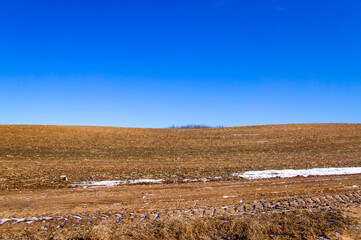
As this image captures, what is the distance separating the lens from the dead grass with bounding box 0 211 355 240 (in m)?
5.28

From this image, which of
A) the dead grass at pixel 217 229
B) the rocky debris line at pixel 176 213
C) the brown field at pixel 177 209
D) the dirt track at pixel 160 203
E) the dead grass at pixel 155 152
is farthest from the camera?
the dead grass at pixel 155 152

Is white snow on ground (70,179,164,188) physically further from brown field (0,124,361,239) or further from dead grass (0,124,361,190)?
dead grass (0,124,361,190)

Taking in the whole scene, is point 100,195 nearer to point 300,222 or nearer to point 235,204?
point 235,204

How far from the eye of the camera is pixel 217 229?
18.3 feet

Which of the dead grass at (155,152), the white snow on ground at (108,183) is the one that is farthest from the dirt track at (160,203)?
the dead grass at (155,152)

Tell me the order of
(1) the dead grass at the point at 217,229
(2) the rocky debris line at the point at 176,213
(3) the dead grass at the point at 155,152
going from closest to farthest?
(1) the dead grass at the point at 217,229
(2) the rocky debris line at the point at 176,213
(3) the dead grass at the point at 155,152

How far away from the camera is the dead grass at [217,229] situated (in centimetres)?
528

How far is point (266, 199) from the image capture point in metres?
8.23

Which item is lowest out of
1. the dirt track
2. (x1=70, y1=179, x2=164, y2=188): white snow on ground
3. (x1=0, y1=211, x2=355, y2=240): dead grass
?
(x1=70, y1=179, x2=164, y2=188): white snow on ground

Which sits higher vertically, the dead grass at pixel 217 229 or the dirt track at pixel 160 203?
the dead grass at pixel 217 229

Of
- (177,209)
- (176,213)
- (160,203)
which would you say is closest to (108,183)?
(160,203)

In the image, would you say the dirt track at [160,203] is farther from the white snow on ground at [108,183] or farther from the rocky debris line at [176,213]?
the white snow on ground at [108,183]

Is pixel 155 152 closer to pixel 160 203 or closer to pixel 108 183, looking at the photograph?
pixel 108 183

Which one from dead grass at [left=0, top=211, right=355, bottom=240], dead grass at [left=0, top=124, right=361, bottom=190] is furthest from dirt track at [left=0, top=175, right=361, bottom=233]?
dead grass at [left=0, top=124, right=361, bottom=190]
